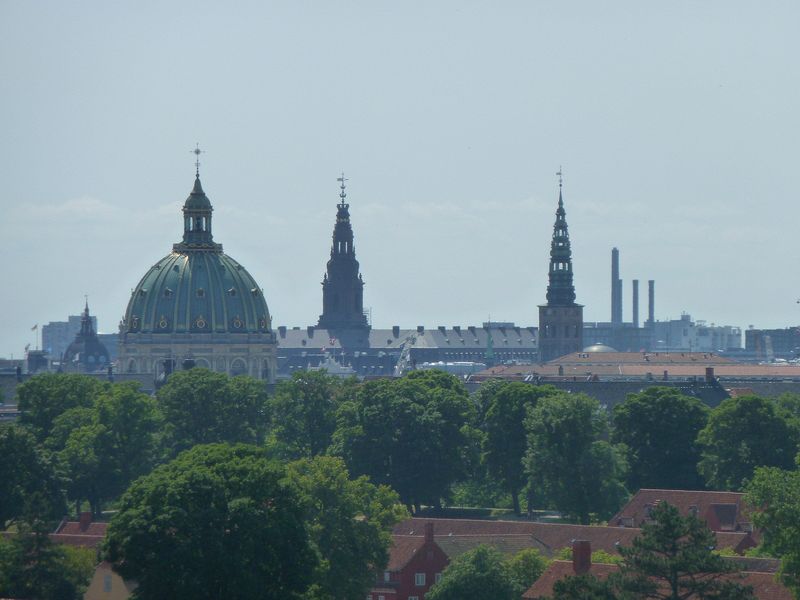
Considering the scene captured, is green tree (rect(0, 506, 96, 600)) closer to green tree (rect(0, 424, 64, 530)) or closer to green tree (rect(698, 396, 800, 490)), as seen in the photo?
green tree (rect(0, 424, 64, 530))

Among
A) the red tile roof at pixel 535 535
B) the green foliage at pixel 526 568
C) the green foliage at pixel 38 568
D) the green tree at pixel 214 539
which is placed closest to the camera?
the green tree at pixel 214 539

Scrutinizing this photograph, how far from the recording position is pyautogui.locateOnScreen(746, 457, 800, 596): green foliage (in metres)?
97.3

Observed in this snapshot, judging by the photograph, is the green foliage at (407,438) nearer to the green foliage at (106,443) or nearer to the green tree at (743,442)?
the green foliage at (106,443)

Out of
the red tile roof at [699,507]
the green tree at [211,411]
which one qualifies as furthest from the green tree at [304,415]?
the red tile roof at [699,507]

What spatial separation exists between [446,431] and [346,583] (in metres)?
46.9

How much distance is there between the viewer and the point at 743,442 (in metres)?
140

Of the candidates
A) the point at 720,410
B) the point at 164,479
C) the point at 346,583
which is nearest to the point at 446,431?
the point at 720,410

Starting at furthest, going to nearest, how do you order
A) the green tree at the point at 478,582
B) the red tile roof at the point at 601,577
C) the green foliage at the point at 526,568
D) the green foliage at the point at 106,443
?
→ the green foliage at the point at 106,443 → the green foliage at the point at 526,568 → the green tree at the point at 478,582 → the red tile roof at the point at 601,577

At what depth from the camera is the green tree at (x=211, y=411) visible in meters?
165

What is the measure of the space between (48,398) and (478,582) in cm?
6780

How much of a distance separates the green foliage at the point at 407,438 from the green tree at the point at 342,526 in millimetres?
32098

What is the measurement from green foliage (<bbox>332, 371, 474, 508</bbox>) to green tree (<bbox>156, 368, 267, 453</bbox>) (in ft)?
31.7

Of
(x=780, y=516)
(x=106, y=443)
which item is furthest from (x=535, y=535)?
(x=106, y=443)

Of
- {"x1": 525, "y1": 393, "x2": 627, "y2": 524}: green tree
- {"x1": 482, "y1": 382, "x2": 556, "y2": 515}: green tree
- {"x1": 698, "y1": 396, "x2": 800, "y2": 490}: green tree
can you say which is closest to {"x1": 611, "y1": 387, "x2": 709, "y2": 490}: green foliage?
{"x1": 525, "y1": 393, "x2": 627, "y2": 524}: green tree
